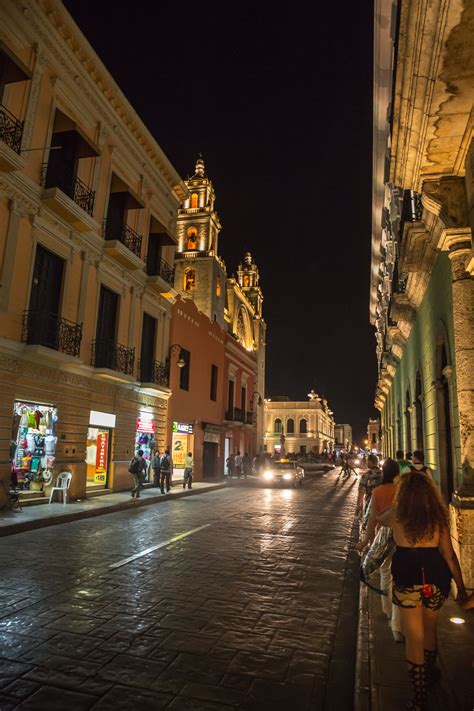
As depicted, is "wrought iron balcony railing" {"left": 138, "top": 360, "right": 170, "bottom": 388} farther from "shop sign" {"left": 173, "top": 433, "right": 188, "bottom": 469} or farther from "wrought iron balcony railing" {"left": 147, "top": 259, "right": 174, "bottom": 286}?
"wrought iron balcony railing" {"left": 147, "top": 259, "right": 174, "bottom": 286}

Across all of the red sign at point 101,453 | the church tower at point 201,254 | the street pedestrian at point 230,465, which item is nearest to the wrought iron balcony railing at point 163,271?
the red sign at point 101,453

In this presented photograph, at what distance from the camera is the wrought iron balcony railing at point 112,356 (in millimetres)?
15734

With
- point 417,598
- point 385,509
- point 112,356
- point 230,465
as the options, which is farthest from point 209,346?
point 417,598

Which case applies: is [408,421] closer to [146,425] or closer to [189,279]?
[146,425]

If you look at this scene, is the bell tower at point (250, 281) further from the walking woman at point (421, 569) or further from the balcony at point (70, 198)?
the walking woman at point (421, 569)

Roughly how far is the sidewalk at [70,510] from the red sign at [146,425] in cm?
269

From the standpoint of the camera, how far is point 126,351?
695 inches

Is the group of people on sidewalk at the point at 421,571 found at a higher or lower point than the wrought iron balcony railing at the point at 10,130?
lower

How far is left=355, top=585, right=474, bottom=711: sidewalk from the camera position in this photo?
3141 mm

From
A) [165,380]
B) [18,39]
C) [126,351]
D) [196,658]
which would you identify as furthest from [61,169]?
[196,658]

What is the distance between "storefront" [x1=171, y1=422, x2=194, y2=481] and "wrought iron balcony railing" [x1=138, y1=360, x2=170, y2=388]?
2699mm

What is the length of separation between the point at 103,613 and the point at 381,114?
20.5 meters

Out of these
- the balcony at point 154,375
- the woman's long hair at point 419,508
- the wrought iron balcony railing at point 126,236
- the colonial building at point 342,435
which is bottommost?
the woman's long hair at point 419,508

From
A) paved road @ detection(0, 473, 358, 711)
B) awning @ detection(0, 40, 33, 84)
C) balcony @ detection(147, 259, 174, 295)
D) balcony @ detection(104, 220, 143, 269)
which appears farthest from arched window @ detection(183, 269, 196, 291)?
paved road @ detection(0, 473, 358, 711)
